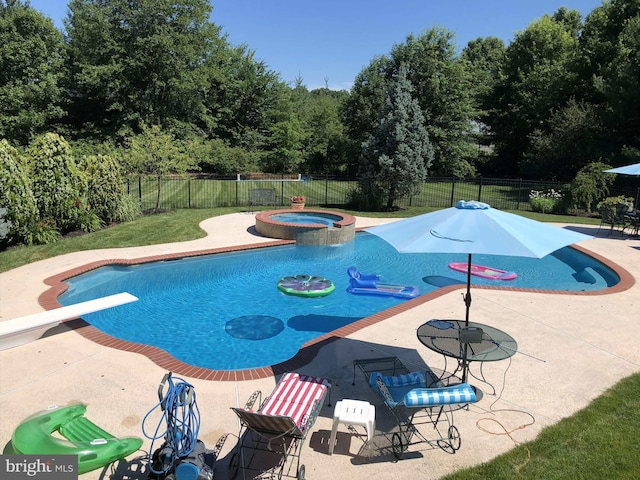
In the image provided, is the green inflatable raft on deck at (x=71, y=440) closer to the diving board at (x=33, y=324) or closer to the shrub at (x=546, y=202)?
the diving board at (x=33, y=324)

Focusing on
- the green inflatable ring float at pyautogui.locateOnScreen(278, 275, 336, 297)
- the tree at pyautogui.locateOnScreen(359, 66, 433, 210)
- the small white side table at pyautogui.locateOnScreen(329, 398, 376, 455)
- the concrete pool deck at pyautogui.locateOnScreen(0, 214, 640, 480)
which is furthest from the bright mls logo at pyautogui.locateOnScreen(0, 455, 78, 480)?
the tree at pyautogui.locateOnScreen(359, 66, 433, 210)

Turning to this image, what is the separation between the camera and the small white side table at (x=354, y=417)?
4.27 metres

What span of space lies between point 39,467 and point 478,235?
4904 mm

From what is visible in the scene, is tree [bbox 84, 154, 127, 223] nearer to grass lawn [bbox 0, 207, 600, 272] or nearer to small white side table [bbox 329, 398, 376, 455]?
grass lawn [bbox 0, 207, 600, 272]

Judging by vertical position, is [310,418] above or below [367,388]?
above

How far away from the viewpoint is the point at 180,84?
113ft

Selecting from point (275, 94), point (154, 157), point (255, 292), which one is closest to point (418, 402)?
point (255, 292)

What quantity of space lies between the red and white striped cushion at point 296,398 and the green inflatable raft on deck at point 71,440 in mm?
1420

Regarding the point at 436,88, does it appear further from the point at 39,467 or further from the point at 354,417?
the point at 39,467

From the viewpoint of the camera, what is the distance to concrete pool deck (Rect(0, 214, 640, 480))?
14.5 feet

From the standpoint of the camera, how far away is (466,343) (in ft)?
16.9

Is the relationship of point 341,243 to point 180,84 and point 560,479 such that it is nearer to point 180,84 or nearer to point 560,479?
point 560,479

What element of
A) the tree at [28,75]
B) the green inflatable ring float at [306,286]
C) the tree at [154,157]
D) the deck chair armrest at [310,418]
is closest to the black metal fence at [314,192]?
the tree at [154,157]

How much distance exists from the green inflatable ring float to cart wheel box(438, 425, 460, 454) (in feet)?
19.7
